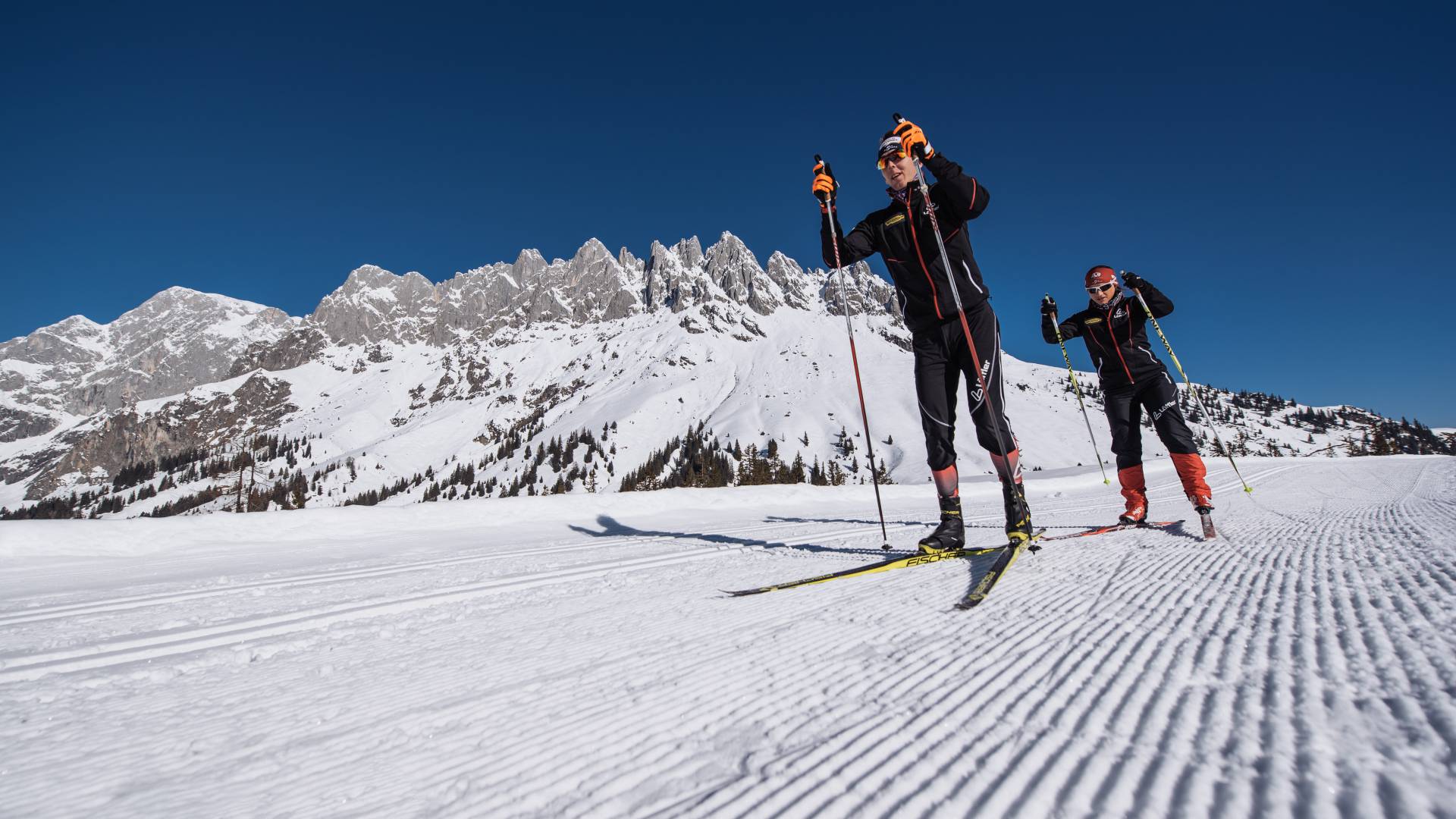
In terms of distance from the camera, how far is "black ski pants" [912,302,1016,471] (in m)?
4.12

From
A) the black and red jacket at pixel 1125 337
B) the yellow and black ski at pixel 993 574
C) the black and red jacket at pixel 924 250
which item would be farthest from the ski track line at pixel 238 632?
the black and red jacket at pixel 1125 337

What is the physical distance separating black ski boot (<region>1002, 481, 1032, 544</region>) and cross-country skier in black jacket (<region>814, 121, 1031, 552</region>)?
13cm

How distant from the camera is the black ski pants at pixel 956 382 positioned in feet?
13.5

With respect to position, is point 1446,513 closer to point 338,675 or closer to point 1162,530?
point 1162,530

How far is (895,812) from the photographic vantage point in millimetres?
916

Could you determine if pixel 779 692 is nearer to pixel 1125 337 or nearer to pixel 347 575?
pixel 347 575

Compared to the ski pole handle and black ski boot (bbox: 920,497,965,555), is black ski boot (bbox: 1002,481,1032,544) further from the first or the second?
the ski pole handle

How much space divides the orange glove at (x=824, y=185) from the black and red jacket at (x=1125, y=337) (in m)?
3.14

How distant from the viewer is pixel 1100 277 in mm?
5969

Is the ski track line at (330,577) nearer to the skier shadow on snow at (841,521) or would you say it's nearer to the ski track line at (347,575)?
the ski track line at (347,575)

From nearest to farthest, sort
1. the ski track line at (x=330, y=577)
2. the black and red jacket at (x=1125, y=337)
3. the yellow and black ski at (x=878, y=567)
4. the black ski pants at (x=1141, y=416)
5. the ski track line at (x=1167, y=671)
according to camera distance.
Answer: the ski track line at (x=1167, y=671), the yellow and black ski at (x=878, y=567), the ski track line at (x=330, y=577), the black ski pants at (x=1141, y=416), the black and red jacket at (x=1125, y=337)

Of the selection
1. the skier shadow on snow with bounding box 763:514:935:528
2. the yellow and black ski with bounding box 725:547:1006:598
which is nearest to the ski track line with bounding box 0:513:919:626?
the skier shadow on snow with bounding box 763:514:935:528

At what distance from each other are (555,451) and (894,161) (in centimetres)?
13993

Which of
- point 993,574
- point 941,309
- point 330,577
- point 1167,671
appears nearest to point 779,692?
point 1167,671
